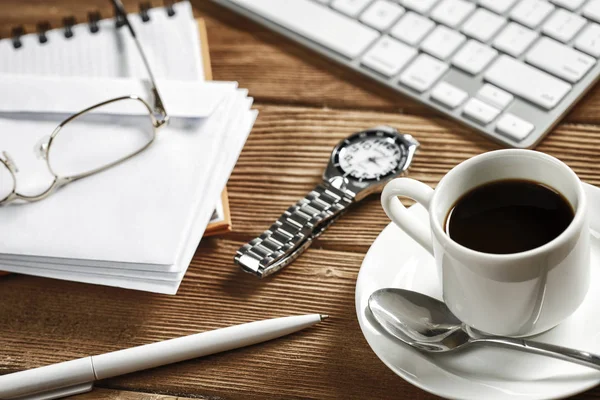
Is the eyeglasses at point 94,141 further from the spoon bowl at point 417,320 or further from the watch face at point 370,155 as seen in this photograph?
the spoon bowl at point 417,320

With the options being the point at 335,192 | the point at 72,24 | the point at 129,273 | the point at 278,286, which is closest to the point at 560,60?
the point at 335,192

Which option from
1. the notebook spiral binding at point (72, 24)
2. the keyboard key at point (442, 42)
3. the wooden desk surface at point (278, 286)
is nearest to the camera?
the wooden desk surface at point (278, 286)

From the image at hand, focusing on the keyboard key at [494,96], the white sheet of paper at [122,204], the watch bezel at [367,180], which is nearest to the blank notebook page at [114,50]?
the white sheet of paper at [122,204]

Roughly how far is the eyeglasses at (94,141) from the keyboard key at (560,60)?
0.39 meters

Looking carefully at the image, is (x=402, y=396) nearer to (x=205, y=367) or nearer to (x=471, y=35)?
(x=205, y=367)

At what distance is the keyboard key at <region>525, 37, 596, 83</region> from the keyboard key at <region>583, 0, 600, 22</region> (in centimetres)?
5

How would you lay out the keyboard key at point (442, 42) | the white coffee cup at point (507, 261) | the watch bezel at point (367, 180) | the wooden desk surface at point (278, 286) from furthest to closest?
the keyboard key at point (442, 42) → the watch bezel at point (367, 180) → the wooden desk surface at point (278, 286) → the white coffee cup at point (507, 261)

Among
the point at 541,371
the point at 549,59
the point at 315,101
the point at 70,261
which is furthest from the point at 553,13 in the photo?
the point at 70,261

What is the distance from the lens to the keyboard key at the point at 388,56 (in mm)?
848

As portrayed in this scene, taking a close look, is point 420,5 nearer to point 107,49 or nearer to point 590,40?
point 590,40

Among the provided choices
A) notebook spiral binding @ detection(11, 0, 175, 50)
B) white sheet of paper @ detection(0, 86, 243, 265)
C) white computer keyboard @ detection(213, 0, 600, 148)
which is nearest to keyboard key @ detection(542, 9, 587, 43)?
white computer keyboard @ detection(213, 0, 600, 148)

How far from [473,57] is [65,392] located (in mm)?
517

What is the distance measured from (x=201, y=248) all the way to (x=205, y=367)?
14 cm

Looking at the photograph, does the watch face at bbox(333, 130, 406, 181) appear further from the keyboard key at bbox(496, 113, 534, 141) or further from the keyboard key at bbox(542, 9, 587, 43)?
the keyboard key at bbox(542, 9, 587, 43)
